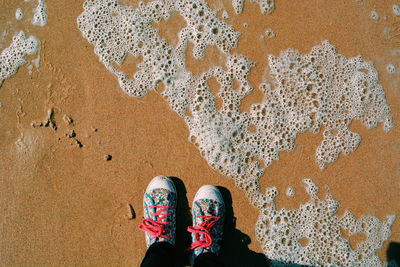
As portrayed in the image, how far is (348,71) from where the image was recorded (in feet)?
7.44

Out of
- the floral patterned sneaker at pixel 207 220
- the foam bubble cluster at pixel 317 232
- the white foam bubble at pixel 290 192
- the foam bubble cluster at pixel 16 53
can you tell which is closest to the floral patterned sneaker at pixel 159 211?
the floral patterned sneaker at pixel 207 220

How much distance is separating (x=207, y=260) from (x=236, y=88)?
1.26 metres

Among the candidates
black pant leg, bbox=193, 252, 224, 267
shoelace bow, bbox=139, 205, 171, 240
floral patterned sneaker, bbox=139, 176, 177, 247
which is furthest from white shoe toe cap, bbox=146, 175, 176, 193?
black pant leg, bbox=193, 252, 224, 267

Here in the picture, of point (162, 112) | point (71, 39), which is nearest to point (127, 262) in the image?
point (162, 112)

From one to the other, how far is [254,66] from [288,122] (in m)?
0.51

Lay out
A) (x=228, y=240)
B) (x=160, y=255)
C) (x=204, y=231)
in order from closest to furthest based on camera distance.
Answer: (x=160, y=255), (x=204, y=231), (x=228, y=240)

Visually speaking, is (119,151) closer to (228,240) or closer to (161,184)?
(161,184)

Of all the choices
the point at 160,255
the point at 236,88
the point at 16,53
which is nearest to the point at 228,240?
the point at 160,255

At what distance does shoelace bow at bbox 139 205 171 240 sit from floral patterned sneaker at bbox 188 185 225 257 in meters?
0.19

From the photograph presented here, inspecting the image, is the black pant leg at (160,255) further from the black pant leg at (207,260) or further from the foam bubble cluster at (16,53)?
the foam bubble cluster at (16,53)

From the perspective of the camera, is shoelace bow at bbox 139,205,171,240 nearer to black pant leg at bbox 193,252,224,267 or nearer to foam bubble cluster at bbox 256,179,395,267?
black pant leg at bbox 193,252,224,267

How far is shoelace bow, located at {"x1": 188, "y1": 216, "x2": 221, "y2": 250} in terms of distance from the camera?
6.70 ft

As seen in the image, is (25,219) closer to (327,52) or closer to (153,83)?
(153,83)

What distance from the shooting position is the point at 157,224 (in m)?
2.06
